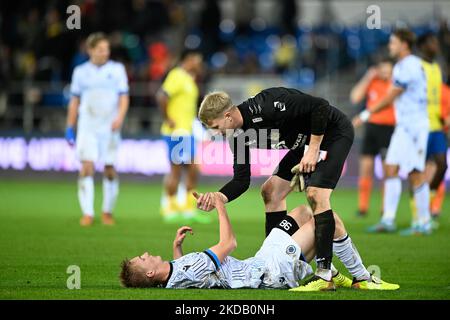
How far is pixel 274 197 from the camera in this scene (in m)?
8.94

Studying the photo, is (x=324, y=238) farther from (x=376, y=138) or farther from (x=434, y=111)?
(x=376, y=138)

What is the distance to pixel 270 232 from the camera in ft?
28.3

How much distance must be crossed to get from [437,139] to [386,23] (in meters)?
10.5

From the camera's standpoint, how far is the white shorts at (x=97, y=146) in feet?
47.3

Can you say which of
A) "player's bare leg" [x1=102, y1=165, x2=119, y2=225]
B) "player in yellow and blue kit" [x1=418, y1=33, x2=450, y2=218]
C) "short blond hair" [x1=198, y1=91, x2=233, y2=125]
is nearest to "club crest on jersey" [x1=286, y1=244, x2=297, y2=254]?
"short blond hair" [x1=198, y1=91, x2=233, y2=125]

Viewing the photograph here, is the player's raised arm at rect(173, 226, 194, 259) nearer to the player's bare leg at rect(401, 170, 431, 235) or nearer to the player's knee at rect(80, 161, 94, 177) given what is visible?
the player's bare leg at rect(401, 170, 431, 235)

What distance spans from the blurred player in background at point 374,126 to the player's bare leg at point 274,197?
7018mm

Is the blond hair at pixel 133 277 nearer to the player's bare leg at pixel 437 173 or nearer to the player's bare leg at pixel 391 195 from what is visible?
the player's bare leg at pixel 391 195

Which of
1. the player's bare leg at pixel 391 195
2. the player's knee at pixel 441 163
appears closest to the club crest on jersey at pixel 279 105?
the player's bare leg at pixel 391 195

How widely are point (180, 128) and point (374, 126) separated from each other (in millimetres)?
3336

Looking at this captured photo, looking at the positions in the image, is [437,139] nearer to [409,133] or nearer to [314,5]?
[409,133]

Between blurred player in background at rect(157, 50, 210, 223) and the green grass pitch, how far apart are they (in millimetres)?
499

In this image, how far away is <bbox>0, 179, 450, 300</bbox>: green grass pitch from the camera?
796 centimetres

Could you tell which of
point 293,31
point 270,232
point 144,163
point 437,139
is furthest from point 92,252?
point 293,31
